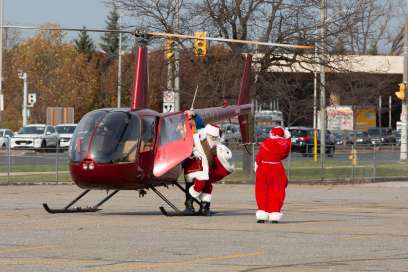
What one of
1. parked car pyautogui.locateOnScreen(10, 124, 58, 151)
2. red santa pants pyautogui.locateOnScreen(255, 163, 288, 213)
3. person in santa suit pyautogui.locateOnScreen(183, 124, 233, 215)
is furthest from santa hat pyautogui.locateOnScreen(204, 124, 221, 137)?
parked car pyautogui.locateOnScreen(10, 124, 58, 151)

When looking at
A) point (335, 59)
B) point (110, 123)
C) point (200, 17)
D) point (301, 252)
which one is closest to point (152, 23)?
point (200, 17)

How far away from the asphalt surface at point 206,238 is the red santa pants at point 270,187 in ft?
1.38

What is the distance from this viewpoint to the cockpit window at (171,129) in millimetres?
20809

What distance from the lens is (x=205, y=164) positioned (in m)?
20.5

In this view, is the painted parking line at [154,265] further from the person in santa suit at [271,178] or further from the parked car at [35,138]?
the parked car at [35,138]

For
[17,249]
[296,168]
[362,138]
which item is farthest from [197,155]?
[362,138]

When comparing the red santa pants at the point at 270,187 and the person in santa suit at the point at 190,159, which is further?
the person in santa suit at the point at 190,159

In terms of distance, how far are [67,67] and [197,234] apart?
219 ft

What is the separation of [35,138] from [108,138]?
39.9 metres

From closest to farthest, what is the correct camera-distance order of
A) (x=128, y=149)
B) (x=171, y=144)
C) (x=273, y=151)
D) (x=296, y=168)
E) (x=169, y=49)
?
(x=273, y=151) < (x=128, y=149) < (x=171, y=144) < (x=169, y=49) < (x=296, y=168)

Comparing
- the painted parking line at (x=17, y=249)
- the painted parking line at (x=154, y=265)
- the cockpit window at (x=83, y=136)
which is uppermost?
the cockpit window at (x=83, y=136)

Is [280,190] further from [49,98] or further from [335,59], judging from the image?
[49,98]

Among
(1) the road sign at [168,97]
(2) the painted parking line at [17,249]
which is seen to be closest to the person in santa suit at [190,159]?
(2) the painted parking line at [17,249]

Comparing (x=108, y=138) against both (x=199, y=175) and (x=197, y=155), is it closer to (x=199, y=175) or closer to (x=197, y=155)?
(x=197, y=155)
